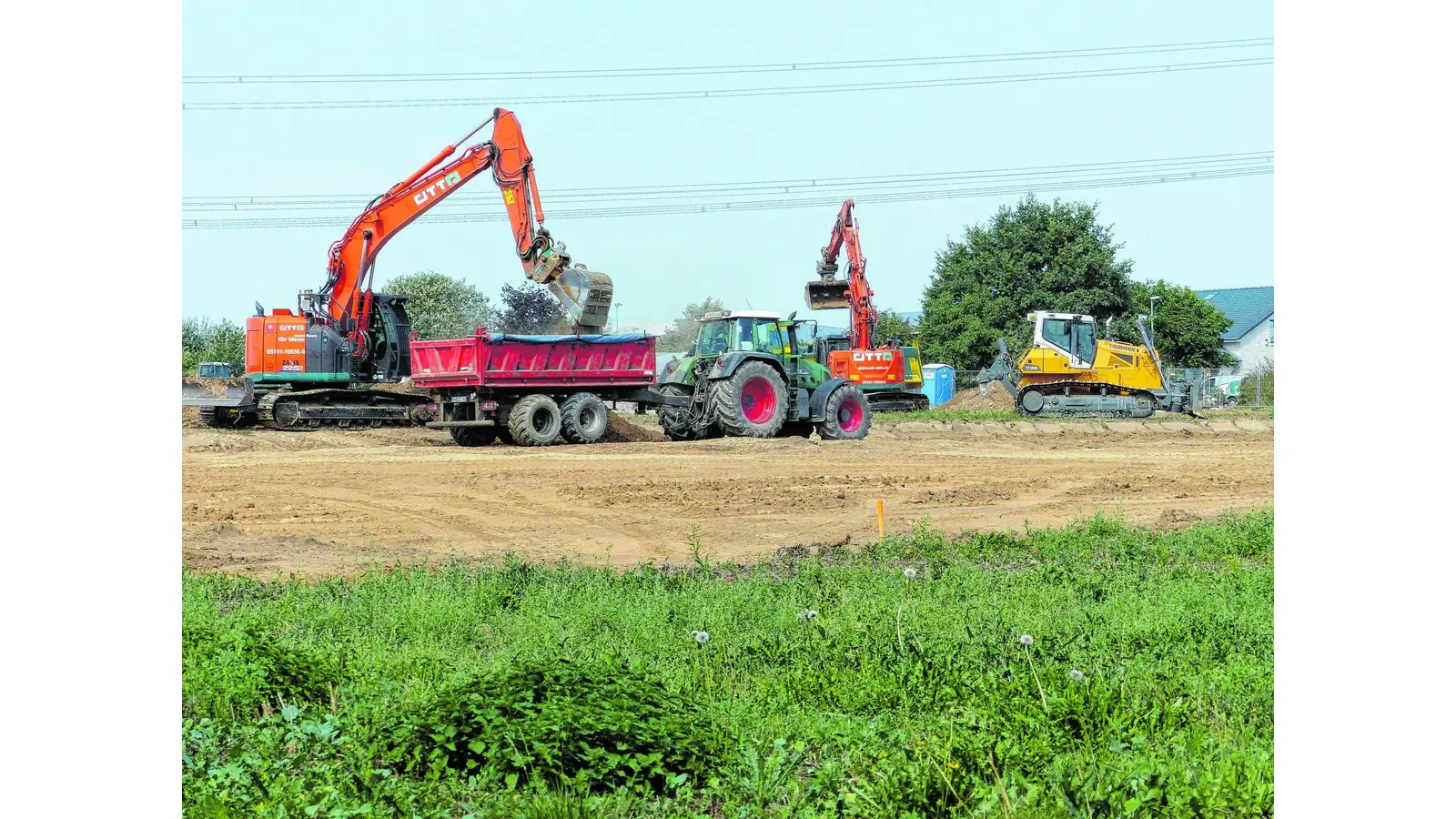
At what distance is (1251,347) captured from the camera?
64.2 metres

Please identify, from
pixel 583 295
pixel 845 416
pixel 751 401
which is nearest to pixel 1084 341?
pixel 845 416

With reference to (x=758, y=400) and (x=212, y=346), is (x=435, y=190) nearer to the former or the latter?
(x=758, y=400)

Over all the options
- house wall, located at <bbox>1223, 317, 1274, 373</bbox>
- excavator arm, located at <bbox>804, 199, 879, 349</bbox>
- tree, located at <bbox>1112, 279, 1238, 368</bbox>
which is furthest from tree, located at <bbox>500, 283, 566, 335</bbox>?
house wall, located at <bbox>1223, 317, 1274, 373</bbox>

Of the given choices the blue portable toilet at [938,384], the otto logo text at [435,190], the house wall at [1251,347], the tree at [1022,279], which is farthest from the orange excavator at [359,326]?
the house wall at [1251,347]

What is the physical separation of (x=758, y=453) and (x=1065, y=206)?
3830 cm

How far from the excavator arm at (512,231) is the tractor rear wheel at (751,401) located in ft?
9.24

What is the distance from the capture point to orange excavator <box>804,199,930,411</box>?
30.8 metres

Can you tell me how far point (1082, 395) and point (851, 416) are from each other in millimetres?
11833

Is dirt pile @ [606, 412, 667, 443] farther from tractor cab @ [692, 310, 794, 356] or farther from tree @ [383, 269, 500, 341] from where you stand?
tree @ [383, 269, 500, 341]

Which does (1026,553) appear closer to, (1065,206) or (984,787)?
(984,787)

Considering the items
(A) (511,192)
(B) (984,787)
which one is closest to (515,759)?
(B) (984,787)

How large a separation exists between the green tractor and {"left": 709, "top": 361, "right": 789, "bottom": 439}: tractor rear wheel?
0.02 meters

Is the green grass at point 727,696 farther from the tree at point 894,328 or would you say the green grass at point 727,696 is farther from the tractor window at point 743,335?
the tree at point 894,328
